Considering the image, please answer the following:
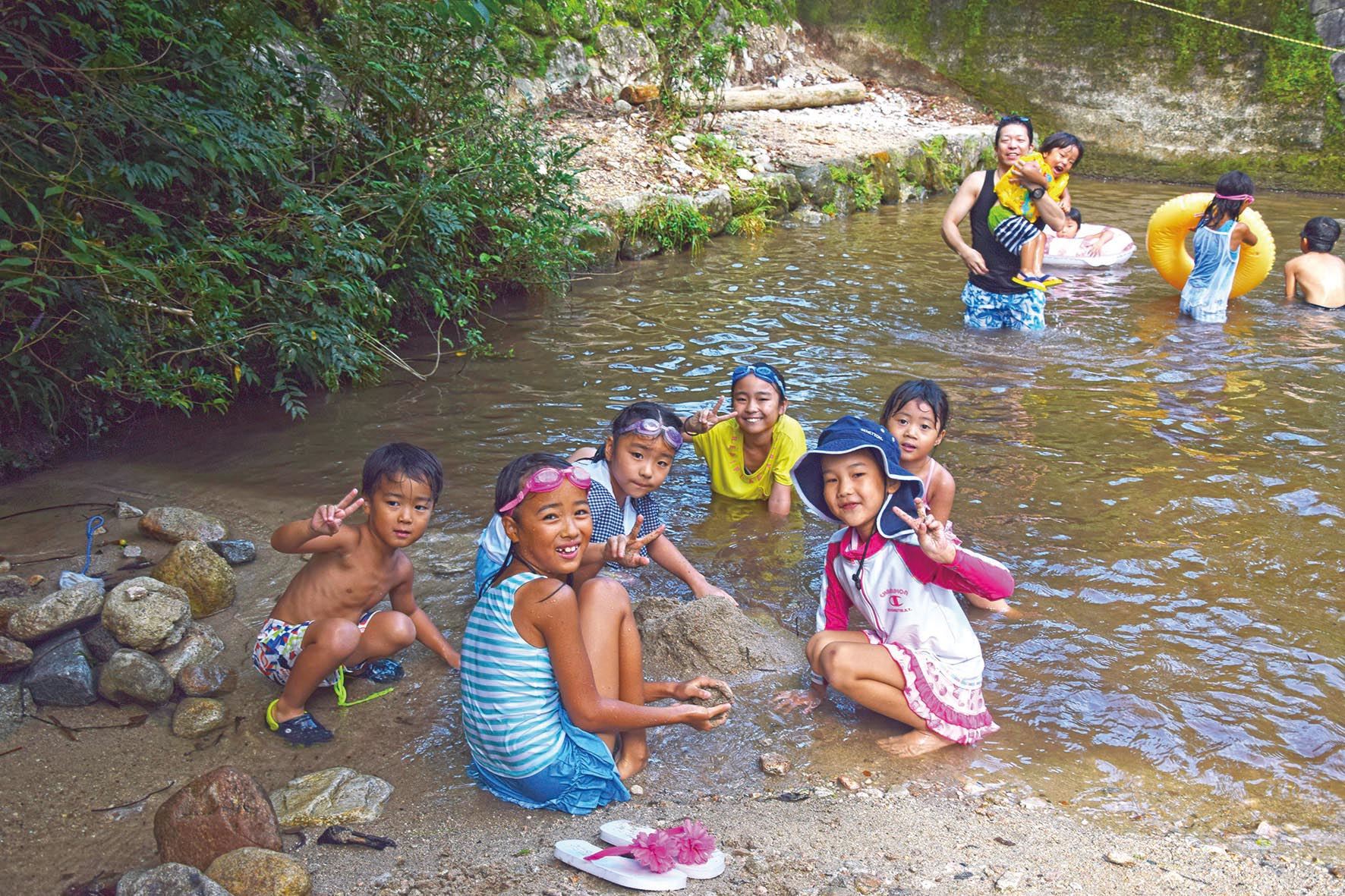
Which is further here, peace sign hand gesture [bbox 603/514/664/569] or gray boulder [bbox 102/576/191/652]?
peace sign hand gesture [bbox 603/514/664/569]

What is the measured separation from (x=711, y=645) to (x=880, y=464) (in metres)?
0.98

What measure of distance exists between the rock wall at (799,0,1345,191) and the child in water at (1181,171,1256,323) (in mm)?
8612

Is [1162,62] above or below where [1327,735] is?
above

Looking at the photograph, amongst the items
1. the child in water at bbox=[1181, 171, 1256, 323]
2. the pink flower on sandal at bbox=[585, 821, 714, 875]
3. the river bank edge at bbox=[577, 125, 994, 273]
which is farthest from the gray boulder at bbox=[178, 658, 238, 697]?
the child in water at bbox=[1181, 171, 1256, 323]

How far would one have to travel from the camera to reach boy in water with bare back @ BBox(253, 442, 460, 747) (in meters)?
3.29

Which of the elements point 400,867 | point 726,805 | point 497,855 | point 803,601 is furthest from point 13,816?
point 803,601

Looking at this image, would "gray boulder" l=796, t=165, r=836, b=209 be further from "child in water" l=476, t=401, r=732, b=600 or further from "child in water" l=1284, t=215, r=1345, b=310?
"child in water" l=476, t=401, r=732, b=600

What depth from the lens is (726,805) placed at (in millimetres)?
2936

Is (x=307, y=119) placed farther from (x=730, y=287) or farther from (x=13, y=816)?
(x=13, y=816)

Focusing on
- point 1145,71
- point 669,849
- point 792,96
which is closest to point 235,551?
point 669,849

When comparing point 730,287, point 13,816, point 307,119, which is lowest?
point 13,816

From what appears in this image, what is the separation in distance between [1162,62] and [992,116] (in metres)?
2.72

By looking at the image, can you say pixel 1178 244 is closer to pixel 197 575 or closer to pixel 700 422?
pixel 700 422

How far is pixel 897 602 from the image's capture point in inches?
133
